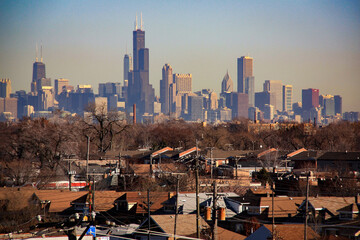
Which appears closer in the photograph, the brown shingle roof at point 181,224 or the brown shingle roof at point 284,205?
the brown shingle roof at point 181,224

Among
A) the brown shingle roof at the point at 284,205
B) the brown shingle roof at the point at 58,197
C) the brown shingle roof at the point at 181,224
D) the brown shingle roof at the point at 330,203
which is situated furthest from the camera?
the brown shingle roof at the point at 58,197

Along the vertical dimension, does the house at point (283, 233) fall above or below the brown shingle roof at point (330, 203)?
below

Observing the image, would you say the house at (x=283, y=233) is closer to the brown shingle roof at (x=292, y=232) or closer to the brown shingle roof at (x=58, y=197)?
the brown shingle roof at (x=292, y=232)

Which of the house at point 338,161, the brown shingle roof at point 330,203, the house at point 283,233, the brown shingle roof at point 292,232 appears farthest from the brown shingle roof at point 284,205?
the house at point 338,161

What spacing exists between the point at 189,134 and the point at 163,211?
55.6 metres

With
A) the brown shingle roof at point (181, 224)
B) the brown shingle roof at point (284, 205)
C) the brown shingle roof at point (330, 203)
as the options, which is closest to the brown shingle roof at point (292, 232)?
the brown shingle roof at point (181, 224)

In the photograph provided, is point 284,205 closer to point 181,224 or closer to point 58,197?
point 181,224

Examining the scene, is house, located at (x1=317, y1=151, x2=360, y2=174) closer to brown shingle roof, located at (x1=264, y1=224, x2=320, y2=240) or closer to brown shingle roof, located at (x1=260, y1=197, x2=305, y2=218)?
brown shingle roof, located at (x1=260, y1=197, x2=305, y2=218)

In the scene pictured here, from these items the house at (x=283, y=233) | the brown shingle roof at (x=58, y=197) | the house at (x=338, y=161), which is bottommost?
the house at (x=283, y=233)

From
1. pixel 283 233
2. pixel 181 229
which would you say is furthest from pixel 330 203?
pixel 181 229

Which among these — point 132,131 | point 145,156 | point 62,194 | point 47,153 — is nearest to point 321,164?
point 145,156

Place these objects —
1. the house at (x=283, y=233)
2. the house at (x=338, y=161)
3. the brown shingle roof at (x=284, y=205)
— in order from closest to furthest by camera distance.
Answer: the house at (x=283, y=233) < the brown shingle roof at (x=284, y=205) < the house at (x=338, y=161)

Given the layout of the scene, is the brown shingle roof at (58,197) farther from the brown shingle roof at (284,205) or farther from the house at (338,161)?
the house at (338,161)

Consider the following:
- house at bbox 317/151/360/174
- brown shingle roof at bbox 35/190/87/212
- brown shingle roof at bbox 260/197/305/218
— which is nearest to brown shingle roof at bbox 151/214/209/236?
brown shingle roof at bbox 260/197/305/218
